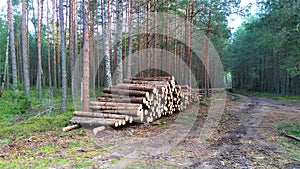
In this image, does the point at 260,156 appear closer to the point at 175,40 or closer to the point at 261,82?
the point at 175,40

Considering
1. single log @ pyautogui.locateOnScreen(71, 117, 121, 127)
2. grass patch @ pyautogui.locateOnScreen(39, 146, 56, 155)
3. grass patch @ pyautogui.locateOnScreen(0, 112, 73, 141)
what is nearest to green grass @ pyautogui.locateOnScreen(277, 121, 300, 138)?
single log @ pyautogui.locateOnScreen(71, 117, 121, 127)

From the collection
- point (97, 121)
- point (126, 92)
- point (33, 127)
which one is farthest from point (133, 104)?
point (33, 127)

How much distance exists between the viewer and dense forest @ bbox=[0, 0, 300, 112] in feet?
35.1

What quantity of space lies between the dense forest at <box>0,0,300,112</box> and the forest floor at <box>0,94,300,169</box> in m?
2.56

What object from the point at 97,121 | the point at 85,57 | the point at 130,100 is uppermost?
the point at 85,57

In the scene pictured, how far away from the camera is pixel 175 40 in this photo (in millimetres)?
24406

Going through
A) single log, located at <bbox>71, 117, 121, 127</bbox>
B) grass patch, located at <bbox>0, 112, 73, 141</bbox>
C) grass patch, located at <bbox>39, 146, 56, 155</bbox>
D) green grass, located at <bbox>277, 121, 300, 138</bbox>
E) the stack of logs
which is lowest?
green grass, located at <bbox>277, 121, 300, 138</bbox>

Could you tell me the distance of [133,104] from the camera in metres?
8.00

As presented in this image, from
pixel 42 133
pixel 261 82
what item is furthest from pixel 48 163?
pixel 261 82

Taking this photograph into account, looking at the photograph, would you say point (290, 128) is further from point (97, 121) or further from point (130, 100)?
point (97, 121)

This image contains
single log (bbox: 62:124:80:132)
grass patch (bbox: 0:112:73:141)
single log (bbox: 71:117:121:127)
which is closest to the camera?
grass patch (bbox: 0:112:73:141)

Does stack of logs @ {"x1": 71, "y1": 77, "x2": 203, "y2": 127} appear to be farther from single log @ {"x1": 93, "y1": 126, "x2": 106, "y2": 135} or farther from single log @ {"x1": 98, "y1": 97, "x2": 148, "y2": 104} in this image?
single log @ {"x1": 93, "y1": 126, "x2": 106, "y2": 135}

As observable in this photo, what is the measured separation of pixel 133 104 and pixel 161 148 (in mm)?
2819

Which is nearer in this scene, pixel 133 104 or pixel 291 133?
pixel 291 133
